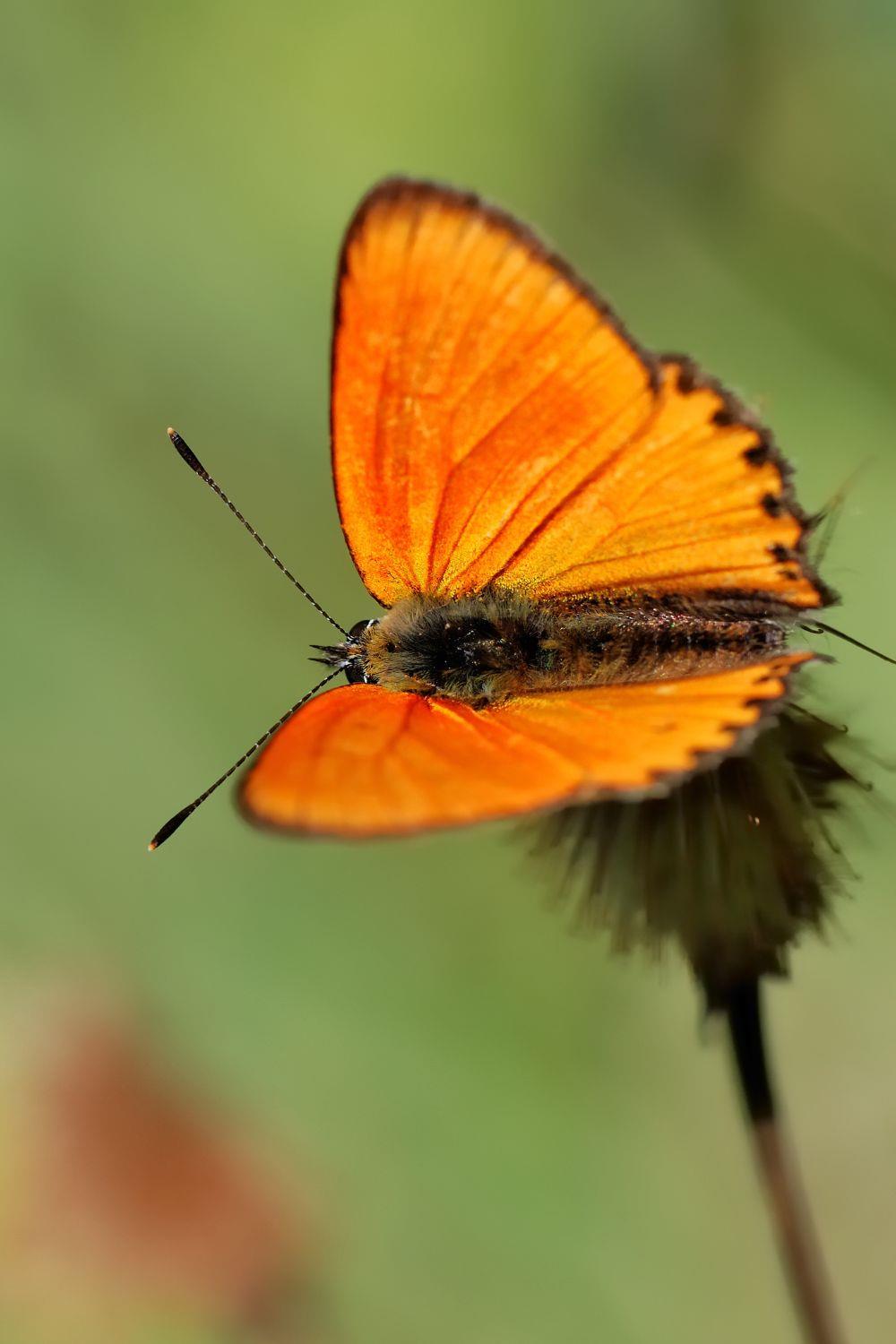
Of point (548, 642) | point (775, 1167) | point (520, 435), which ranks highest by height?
point (520, 435)

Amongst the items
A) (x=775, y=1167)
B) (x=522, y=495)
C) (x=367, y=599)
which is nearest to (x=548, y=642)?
(x=522, y=495)

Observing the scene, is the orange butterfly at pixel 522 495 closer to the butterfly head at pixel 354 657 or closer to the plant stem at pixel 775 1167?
the butterfly head at pixel 354 657

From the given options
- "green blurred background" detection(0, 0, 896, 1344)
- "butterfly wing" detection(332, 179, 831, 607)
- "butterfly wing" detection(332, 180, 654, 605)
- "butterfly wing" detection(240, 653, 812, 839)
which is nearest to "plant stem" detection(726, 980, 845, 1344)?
"butterfly wing" detection(240, 653, 812, 839)

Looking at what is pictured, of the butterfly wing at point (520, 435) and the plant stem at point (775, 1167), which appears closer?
the plant stem at point (775, 1167)

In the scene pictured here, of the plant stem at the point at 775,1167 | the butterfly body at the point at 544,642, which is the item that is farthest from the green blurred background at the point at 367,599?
the plant stem at the point at 775,1167

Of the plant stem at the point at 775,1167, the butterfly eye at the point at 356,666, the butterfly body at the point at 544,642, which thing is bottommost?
the plant stem at the point at 775,1167

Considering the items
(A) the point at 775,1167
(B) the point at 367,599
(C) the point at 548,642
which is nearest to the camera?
(A) the point at 775,1167

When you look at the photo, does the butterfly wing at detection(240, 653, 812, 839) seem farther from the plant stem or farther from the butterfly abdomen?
the plant stem

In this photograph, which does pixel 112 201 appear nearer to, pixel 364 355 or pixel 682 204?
pixel 682 204

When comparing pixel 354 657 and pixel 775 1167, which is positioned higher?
pixel 354 657

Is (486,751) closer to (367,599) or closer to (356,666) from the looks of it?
(356,666)
